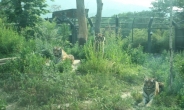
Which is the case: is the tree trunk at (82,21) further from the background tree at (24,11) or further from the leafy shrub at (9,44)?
the leafy shrub at (9,44)

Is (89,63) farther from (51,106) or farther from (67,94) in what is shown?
(51,106)

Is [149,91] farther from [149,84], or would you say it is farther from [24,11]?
[24,11]

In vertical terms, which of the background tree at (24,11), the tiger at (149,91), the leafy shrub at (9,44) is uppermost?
the background tree at (24,11)

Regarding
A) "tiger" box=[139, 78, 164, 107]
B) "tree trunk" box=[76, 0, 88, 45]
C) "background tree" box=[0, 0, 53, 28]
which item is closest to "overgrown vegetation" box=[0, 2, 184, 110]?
"tiger" box=[139, 78, 164, 107]

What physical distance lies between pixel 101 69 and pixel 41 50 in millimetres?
3084

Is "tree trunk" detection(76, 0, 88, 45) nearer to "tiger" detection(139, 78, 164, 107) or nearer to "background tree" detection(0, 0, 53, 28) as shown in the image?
"background tree" detection(0, 0, 53, 28)

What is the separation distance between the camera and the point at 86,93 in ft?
24.5

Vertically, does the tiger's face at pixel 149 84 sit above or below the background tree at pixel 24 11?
below

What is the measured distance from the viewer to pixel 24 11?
560 inches

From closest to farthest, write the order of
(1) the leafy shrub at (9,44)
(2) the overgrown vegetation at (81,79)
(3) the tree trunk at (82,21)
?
(2) the overgrown vegetation at (81,79) → (1) the leafy shrub at (9,44) → (3) the tree trunk at (82,21)

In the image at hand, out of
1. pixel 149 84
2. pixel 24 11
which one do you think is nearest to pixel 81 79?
pixel 149 84

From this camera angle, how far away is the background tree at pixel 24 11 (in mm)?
14234

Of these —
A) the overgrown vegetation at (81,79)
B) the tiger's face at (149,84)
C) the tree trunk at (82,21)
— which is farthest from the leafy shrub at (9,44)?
the tiger's face at (149,84)

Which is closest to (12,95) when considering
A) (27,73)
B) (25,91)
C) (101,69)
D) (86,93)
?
(25,91)
